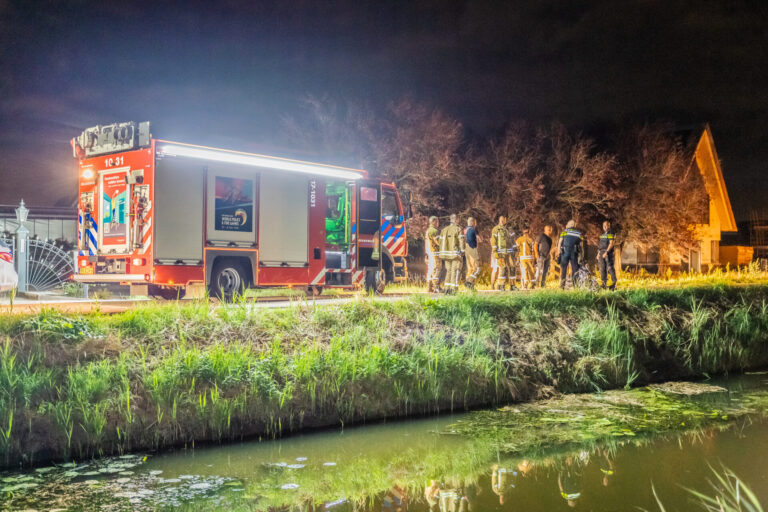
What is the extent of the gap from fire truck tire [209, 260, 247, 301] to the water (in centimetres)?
663

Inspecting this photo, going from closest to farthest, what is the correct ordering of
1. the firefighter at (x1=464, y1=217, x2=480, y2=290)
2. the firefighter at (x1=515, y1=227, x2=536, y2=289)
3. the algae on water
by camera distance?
the algae on water < the firefighter at (x1=464, y1=217, x2=480, y2=290) < the firefighter at (x1=515, y1=227, x2=536, y2=289)

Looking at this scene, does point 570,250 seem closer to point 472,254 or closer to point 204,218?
point 472,254

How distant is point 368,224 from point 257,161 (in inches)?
132

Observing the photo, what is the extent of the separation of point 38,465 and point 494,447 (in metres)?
3.95

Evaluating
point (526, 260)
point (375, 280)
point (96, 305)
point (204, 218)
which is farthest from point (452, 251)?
point (96, 305)

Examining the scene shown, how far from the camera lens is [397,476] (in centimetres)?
628

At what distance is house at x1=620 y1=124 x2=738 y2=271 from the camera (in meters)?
36.8

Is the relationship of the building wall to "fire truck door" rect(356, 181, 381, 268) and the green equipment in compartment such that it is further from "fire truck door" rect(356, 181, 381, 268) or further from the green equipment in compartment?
the green equipment in compartment

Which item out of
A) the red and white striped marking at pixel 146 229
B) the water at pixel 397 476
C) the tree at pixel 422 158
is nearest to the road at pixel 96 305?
the red and white striped marking at pixel 146 229

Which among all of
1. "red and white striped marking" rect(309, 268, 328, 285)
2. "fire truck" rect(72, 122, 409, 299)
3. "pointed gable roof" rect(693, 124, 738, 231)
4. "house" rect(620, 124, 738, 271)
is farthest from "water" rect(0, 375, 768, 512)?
"pointed gable roof" rect(693, 124, 738, 231)

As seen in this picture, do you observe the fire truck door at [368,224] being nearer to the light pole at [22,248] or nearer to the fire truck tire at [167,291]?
the fire truck tire at [167,291]

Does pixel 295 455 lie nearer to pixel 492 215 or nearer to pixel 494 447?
pixel 494 447

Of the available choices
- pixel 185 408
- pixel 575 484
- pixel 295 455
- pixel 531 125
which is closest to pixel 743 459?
pixel 575 484

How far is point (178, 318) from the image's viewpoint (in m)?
8.49
